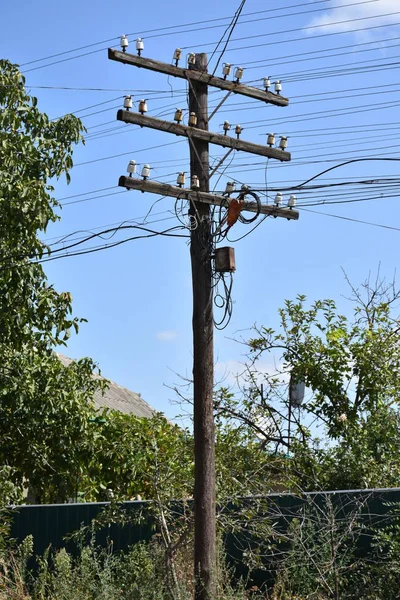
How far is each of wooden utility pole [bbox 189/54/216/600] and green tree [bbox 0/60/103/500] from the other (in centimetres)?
266

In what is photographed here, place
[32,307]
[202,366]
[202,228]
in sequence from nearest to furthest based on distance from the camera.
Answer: [202,366] → [202,228] → [32,307]

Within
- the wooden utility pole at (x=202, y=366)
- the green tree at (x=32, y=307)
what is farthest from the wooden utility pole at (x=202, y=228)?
the green tree at (x=32, y=307)

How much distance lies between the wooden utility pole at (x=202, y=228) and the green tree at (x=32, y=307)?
2399mm

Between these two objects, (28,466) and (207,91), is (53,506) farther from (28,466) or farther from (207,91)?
(207,91)

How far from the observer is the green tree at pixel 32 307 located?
42.0ft

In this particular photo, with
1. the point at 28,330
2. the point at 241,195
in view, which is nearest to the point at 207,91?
the point at 241,195

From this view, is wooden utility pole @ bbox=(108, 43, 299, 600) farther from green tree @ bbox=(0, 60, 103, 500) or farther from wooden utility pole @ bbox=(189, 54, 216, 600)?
green tree @ bbox=(0, 60, 103, 500)

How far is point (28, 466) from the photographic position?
49.0 feet

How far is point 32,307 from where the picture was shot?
13133mm

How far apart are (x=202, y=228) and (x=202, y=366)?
5.62 ft

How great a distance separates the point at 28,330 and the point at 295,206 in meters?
4.28

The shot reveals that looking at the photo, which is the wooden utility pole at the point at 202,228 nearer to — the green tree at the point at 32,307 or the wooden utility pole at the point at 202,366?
the wooden utility pole at the point at 202,366

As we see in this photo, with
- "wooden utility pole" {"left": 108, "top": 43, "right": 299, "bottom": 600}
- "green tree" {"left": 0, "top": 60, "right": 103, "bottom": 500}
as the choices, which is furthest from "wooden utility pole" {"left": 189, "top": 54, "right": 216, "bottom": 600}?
"green tree" {"left": 0, "top": 60, "right": 103, "bottom": 500}

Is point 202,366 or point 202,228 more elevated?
point 202,228
